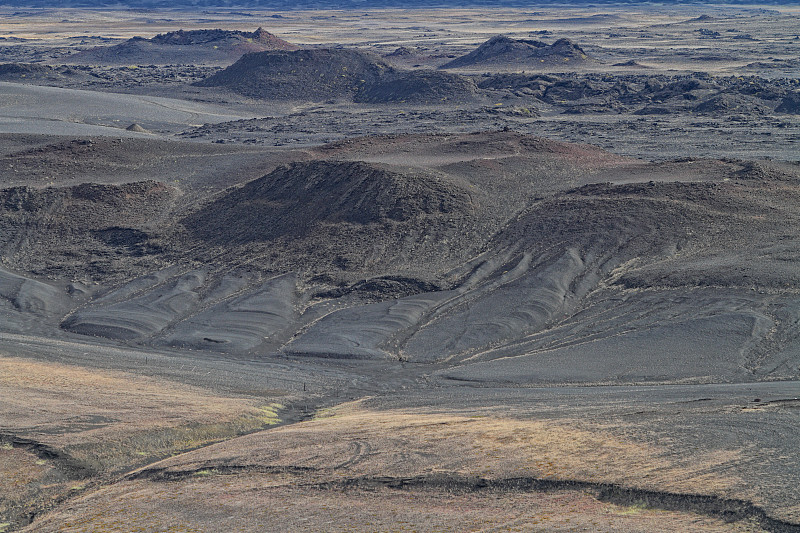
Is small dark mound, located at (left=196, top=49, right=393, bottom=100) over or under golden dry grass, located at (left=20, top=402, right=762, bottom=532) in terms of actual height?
over

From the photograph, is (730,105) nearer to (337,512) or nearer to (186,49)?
(337,512)

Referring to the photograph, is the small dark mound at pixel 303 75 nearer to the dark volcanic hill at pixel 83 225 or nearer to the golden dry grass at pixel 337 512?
the dark volcanic hill at pixel 83 225

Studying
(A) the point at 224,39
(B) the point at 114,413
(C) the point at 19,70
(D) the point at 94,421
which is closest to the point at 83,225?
(B) the point at 114,413

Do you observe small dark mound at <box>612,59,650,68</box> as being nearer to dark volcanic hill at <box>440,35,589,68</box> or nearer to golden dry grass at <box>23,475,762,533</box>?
dark volcanic hill at <box>440,35,589,68</box>

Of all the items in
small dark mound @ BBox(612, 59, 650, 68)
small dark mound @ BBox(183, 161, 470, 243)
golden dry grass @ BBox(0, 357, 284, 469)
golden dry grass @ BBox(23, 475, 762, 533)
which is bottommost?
golden dry grass @ BBox(0, 357, 284, 469)

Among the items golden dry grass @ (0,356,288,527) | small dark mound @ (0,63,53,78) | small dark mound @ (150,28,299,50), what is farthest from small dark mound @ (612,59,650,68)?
golden dry grass @ (0,356,288,527)

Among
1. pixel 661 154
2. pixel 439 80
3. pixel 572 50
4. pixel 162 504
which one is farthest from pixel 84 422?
pixel 572 50
